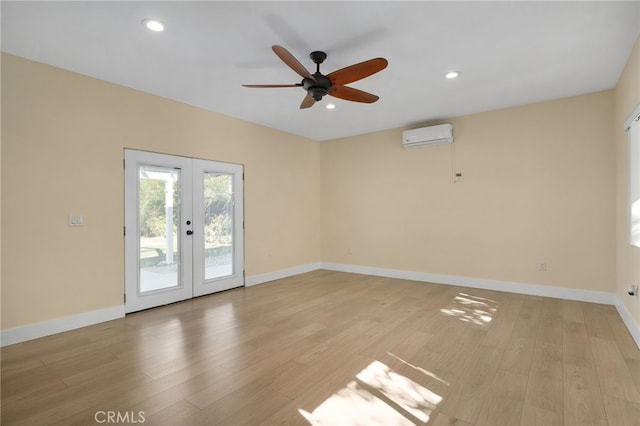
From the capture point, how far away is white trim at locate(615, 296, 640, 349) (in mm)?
2769

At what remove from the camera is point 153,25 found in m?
2.48

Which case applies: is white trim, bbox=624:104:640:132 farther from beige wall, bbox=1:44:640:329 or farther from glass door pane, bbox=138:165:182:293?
glass door pane, bbox=138:165:182:293

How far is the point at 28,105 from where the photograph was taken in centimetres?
304

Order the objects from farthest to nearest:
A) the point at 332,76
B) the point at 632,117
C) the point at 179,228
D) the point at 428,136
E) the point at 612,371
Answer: the point at 428,136 → the point at 179,228 → the point at 632,117 → the point at 332,76 → the point at 612,371

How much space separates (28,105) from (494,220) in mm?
6020

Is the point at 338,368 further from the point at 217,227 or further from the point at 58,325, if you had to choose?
the point at 217,227

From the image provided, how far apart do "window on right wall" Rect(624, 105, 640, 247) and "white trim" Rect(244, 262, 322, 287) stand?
480 centimetres

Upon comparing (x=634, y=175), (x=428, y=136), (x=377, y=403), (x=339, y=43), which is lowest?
(x=377, y=403)

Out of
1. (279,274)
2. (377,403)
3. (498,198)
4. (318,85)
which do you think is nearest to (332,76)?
(318,85)

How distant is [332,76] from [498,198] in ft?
11.3

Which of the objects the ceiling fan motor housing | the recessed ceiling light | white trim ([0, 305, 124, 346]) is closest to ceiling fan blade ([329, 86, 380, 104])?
the ceiling fan motor housing

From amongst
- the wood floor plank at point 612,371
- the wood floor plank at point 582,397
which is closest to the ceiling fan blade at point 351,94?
the wood floor plank at point 582,397

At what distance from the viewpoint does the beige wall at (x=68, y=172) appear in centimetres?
295

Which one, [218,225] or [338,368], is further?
[218,225]
